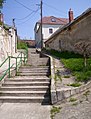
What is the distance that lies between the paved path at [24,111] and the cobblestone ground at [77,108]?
0.48m

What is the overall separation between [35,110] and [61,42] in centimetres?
1706

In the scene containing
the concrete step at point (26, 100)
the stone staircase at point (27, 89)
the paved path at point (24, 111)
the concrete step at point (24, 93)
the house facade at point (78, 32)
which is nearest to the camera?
the paved path at point (24, 111)

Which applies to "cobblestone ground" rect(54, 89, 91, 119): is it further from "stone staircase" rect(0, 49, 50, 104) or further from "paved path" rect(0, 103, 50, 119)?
"stone staircase" rect(0, 49, 50, 104)

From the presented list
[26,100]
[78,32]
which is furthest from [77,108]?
[78,32]

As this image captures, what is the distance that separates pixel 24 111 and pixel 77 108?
1.71 m

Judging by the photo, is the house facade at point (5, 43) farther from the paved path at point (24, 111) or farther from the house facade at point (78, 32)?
the paved path at point (24, 111)

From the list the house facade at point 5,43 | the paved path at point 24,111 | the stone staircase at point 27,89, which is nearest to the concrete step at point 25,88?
the stone staircase at point 27,89

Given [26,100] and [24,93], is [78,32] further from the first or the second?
[26,100]

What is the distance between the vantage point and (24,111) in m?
6.50

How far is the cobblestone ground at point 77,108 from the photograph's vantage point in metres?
5.75

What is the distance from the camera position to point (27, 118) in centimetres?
590

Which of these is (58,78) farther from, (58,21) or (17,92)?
(58,21)

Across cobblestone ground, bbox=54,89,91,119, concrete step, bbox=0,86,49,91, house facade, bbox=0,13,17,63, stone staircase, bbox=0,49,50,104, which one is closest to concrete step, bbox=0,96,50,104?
stone staircase, bbox=0,49,50,104

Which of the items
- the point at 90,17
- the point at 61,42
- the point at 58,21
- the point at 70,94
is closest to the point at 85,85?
the point at 70,94
